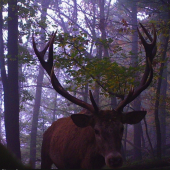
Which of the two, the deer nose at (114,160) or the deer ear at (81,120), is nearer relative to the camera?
the deer nose at (114,160)

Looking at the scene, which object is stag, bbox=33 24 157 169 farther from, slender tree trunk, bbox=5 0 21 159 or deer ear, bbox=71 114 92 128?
slender tree trunk, bbox=5 0 21 159

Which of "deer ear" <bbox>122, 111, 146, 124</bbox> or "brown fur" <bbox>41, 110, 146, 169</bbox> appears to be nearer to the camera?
"brown fur" <bbox>41, 110, 146, 169</bbox>

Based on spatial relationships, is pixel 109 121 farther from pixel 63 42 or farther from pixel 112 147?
pixel 63 42

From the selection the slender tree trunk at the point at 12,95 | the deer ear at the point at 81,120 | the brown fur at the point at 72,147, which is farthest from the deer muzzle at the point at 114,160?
the slender tree trunk at the point at 12,95

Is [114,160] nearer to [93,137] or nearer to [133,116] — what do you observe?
[93,137]

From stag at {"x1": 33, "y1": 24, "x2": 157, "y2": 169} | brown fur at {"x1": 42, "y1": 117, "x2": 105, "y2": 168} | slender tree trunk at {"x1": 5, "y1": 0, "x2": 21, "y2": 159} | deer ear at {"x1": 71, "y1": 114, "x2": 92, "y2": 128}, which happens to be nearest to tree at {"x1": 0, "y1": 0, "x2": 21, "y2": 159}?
slender tree trunk at {"x1": 5, "y1": 0, "x2": 21, "y2": 159}

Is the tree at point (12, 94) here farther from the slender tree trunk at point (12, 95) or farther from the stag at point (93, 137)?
the stag at point (93, 137)

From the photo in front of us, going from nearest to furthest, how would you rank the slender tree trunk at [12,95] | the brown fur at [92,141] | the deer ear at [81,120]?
the brown fur at [92,141] < the deer ear at [81,120] < the slender tree trunk at [12,95]

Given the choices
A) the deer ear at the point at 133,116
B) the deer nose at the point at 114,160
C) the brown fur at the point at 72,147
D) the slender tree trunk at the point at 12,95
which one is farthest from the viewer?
the slender tree trunk at the point at 12,95

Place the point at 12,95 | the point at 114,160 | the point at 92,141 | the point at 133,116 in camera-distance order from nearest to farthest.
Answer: the point at 114,160
the point at 92,141
the point at 133,116
the point at 12,95

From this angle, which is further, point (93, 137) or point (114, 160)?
point (93, 137)

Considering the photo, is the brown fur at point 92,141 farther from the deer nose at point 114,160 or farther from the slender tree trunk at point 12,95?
the slender tree trunk at point 12,95

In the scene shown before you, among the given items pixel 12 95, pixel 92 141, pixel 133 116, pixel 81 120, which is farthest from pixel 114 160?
pixel 12 95

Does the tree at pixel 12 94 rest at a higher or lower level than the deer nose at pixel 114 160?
higher
